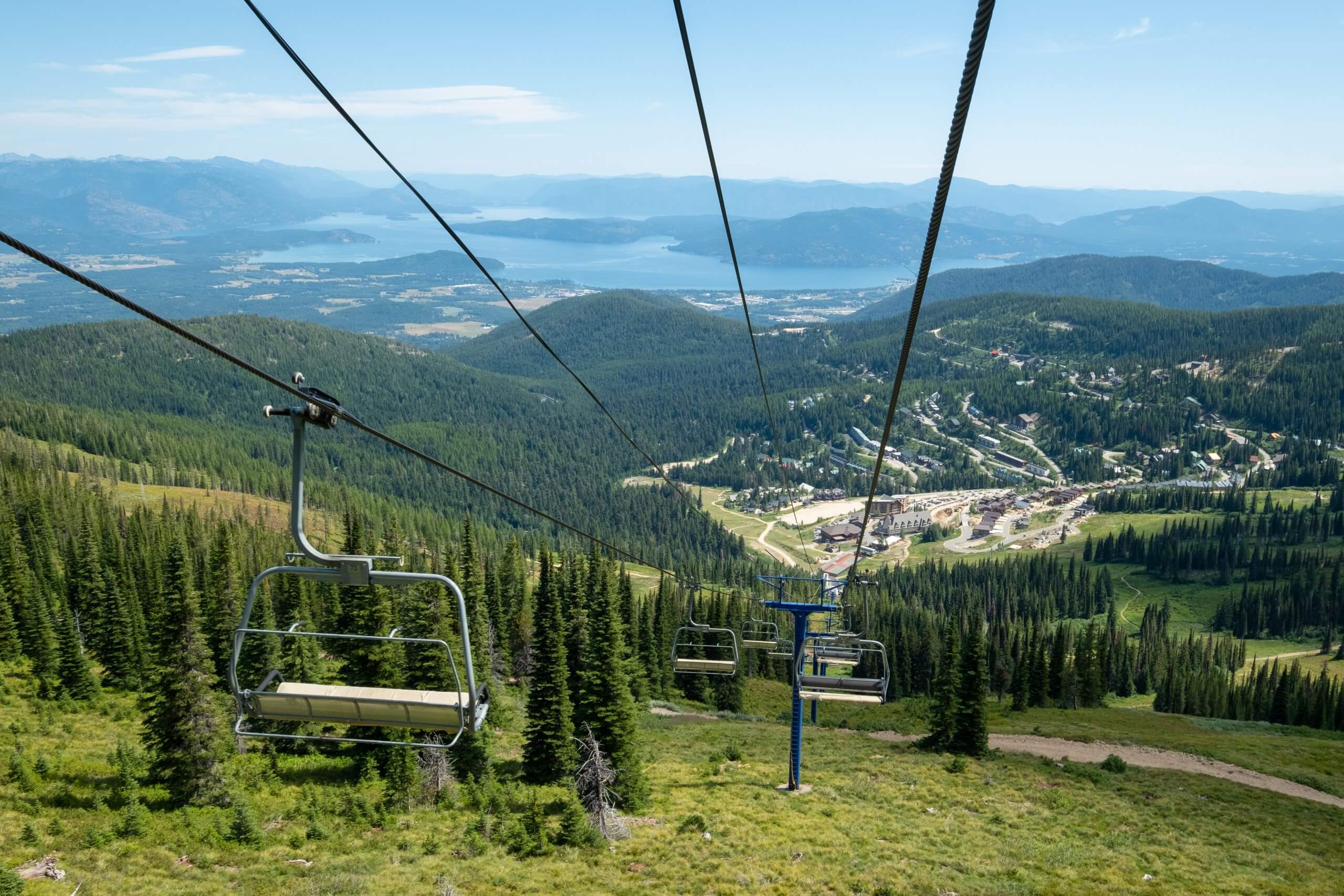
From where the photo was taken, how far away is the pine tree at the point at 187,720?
34312 mm

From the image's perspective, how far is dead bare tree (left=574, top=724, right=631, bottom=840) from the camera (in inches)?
1224

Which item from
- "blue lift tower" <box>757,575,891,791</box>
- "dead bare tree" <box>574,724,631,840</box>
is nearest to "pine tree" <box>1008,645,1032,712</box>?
"blue lift tower" <box>757,575,891,791</box>

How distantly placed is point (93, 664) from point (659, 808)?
48.0 metres

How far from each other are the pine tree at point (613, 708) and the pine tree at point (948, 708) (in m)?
19.7

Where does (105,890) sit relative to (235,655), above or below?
below

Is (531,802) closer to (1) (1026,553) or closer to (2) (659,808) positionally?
(2) (659,808)

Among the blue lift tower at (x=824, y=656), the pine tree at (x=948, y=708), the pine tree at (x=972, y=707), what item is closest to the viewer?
the blue lift tower at (x=824, y=656)

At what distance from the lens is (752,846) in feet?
95.2

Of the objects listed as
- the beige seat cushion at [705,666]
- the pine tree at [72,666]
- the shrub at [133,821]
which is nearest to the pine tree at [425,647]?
the shrub at [133,821]

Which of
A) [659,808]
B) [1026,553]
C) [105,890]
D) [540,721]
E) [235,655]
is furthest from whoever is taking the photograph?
[1026,553]

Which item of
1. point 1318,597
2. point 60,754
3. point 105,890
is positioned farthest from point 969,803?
point 1318,597

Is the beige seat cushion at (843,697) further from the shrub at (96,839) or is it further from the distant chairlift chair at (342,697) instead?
the shrub at (96,839)

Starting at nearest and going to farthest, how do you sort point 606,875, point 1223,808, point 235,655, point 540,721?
point 235,655
point 606,875
point 1223,808
point 540,721

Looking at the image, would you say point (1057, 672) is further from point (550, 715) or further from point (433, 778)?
point (433, 778)
